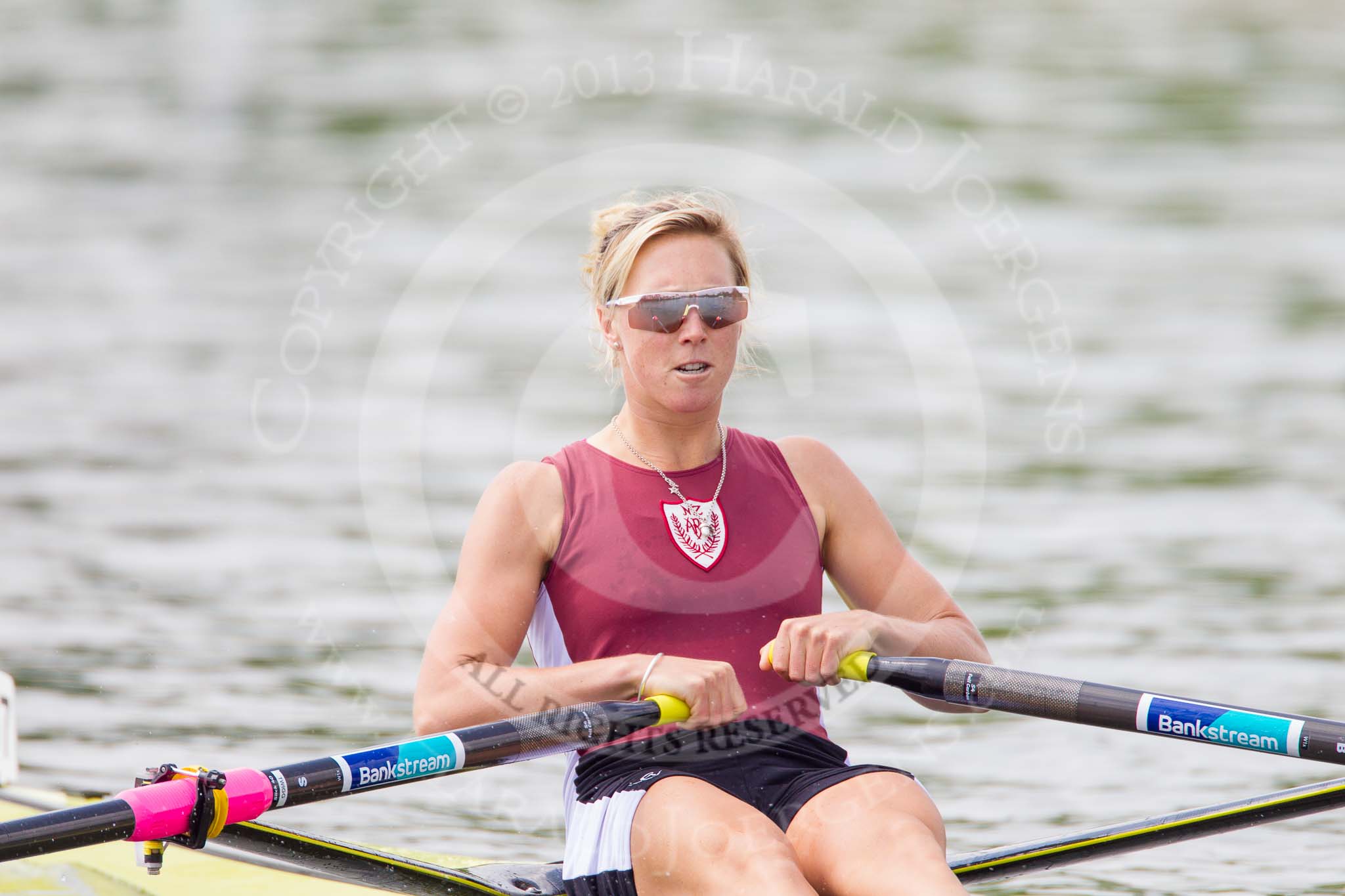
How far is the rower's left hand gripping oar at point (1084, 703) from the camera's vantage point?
295cm

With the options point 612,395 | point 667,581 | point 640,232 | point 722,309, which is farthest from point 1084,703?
point 612,395

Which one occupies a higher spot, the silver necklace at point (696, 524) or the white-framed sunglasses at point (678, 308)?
the white-framed sunglasses at point (678, 308)

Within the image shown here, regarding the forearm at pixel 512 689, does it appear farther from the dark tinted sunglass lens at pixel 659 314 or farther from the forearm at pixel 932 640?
the dark tinted sunglass lens at pixel 659 314

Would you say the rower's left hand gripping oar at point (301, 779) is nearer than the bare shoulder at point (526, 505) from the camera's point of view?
Yes

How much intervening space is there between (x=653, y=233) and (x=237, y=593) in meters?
3.22

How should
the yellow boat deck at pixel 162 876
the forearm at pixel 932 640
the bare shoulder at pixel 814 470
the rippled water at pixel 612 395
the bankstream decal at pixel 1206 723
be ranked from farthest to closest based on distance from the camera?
the rippled water at pixel 612 395
the yellow boat deck at pixel 162 876
the bare shoulder at pixel 814 470
the forearm at pixel 932 640
the bankstream decal at pixel 1206 723

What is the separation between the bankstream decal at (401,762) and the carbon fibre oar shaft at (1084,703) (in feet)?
2.38

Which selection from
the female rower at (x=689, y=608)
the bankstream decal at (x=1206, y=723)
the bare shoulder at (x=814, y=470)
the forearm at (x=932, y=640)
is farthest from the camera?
the bare shoulder at (x=814, y=470)

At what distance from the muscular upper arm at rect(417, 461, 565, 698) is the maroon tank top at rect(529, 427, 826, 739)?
0.15ft

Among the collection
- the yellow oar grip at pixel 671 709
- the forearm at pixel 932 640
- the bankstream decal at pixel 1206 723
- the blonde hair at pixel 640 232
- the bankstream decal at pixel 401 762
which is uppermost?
the blonde hair at pixel 640 232

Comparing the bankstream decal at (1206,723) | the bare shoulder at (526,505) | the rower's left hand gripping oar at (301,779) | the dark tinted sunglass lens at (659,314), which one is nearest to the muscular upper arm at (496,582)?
the bare shoulder at (526,505)

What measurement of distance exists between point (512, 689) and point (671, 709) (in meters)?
0.31

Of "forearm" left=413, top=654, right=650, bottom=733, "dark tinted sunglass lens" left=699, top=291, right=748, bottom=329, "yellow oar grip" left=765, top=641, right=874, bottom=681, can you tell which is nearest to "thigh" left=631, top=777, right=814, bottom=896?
"forearm" left=413, top=654, right=650, bottom=733

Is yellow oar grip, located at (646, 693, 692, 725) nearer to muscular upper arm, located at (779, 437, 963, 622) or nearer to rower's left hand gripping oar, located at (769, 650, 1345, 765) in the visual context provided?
rower's left hand gripping oar, located at (769, 650, 1345, 765)
